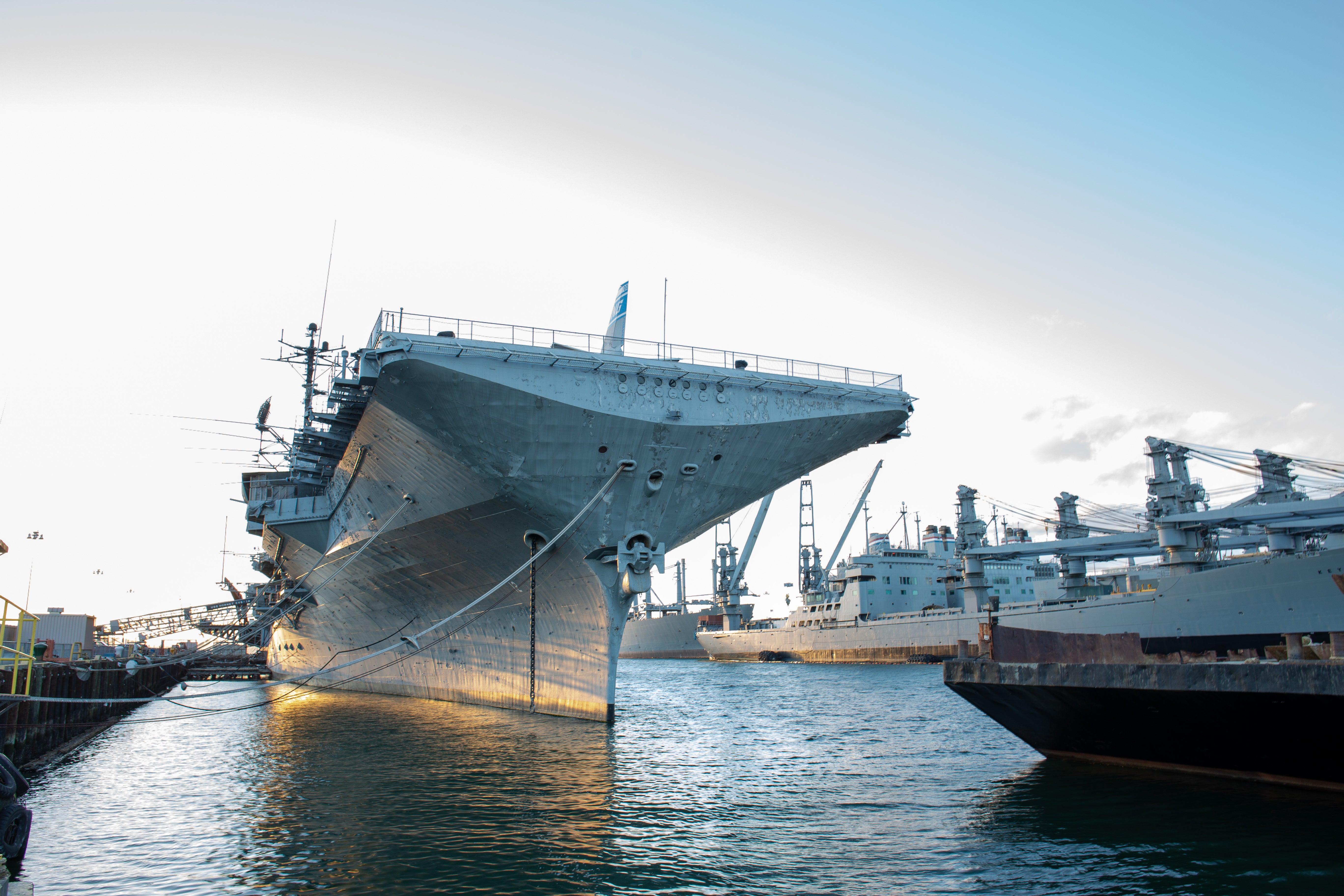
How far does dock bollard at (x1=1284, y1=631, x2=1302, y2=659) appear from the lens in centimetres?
925

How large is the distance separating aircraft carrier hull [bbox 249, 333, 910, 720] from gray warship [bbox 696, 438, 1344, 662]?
6.04 metres

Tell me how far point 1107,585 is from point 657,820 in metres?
47.6

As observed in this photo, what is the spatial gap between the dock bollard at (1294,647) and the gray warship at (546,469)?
9416 mm

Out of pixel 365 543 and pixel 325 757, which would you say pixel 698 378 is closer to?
pixel 365 543

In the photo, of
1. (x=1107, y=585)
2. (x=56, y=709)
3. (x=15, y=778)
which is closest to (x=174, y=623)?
(x=56, y=709)

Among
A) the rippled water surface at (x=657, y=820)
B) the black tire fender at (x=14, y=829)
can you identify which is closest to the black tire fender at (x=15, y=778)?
the black tire fender at (x=14, y=829)

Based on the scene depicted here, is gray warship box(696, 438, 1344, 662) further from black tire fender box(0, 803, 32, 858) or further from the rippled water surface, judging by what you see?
black tire fender box(0, 803, 32, 858)

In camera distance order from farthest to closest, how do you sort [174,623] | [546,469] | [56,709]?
[174,623] < [56,709] < [546,469]

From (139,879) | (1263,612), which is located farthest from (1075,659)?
(1263,612)

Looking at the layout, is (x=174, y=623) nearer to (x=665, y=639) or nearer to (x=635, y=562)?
(x=635, y=562)

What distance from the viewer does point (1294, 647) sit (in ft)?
30.7

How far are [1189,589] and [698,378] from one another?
24226mm


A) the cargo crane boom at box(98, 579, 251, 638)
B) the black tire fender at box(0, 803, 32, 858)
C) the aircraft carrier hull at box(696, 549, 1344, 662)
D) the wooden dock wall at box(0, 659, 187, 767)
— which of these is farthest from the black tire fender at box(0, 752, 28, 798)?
the cargo crane boom at box(98, 579, 251, 638)

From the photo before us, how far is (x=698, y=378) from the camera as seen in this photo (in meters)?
16.1
